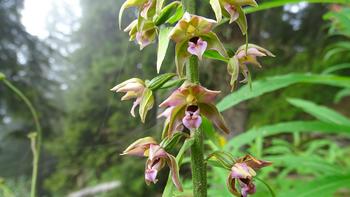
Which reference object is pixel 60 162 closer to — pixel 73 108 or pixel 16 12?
pixel 73 108

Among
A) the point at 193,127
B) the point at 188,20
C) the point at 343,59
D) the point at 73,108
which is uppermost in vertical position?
the point at 343,59

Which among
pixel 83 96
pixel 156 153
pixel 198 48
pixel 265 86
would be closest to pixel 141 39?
pixel 198 48

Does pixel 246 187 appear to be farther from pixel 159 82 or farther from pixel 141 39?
pixel 141 39

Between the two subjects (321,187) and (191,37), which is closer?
(191,37)

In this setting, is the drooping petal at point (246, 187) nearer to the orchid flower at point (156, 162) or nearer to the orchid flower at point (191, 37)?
the orchid flower at point (156, 162)

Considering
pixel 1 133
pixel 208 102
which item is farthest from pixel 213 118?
pixel 1 133

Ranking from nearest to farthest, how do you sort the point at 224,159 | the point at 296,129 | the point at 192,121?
1. the point at 192,121
2. the point at 224,159
3. the point at 296,129
